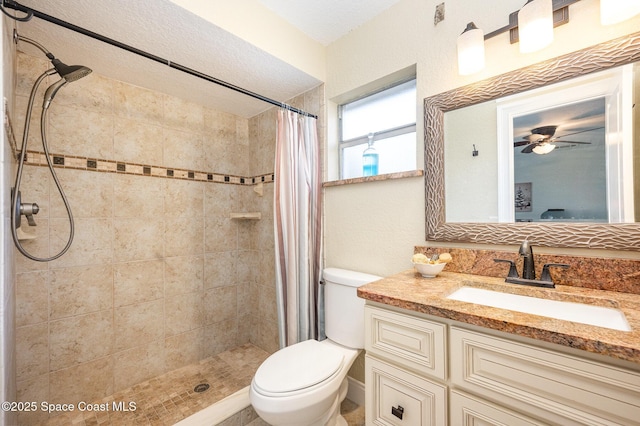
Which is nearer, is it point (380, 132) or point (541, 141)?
point (541, 141)

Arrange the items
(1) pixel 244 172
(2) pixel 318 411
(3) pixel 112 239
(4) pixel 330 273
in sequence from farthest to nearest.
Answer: (1) pixel 244 172
(3) pixel 112 239
(4) pixel 330 273
(2) pixel 318 411

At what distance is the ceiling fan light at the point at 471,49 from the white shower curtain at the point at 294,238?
3.17ft

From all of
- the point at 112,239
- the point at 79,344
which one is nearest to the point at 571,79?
the point at 112,239

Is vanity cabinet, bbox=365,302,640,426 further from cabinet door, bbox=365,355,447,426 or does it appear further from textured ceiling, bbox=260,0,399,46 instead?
textured ceiling, bbox=260,0,399,46

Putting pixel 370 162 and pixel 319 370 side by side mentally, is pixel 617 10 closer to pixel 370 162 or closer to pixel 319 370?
pixel 370 162

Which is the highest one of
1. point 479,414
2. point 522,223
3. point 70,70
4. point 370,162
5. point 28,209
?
point 70,70

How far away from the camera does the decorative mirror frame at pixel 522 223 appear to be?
0.95m

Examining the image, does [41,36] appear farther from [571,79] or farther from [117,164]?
[571,79]

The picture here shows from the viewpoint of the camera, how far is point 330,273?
165 cm

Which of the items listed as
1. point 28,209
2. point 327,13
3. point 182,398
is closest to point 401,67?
point 327,13

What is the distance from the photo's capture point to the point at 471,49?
1200 millimetres

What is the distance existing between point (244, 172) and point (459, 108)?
1865 mm

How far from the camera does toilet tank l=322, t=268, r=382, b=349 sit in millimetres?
1488

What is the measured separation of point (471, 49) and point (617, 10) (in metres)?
0.45
